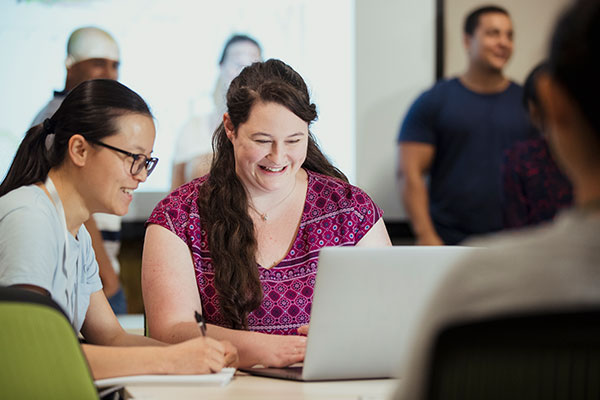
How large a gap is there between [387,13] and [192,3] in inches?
39.2

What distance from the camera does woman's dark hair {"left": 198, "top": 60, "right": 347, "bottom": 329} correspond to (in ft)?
5.91

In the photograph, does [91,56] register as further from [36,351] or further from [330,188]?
[36,351]

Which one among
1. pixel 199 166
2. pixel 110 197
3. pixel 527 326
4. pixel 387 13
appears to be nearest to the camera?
pixel 527 326

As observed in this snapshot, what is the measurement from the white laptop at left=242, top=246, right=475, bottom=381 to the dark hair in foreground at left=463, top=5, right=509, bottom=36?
2.63 m

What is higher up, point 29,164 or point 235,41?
point 235,41

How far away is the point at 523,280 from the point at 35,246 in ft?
3.32

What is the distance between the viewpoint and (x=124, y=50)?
362 cm

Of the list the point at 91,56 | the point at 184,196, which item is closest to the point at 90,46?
the point at 91,56

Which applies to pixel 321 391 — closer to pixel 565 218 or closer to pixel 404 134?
pixel 565 218

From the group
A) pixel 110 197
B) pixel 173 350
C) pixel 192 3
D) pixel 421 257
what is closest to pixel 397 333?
pixel 421 257

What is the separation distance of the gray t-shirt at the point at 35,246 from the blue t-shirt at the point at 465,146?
92.7 inches

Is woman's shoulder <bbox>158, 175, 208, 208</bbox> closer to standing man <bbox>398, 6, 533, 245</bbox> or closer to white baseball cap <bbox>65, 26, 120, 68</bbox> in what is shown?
white baseball cap <bbox>65, 26, 120, 68</bbox>

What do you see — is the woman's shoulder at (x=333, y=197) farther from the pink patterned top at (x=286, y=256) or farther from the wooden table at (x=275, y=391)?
the wooden table at (x=275, y=391)

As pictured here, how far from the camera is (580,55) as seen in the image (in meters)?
0.66
